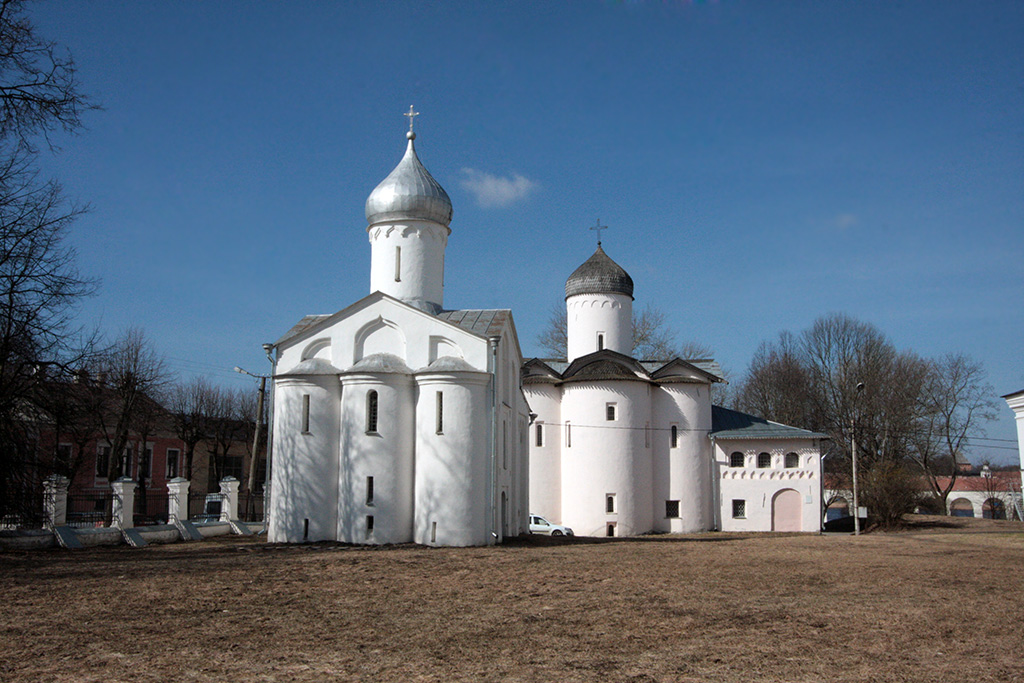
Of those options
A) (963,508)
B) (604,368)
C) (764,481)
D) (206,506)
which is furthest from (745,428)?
(963,508)

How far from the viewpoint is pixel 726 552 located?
1953 centimetres

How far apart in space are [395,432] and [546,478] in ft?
46.1

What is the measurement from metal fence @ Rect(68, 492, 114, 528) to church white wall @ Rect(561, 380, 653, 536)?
17.2 meters

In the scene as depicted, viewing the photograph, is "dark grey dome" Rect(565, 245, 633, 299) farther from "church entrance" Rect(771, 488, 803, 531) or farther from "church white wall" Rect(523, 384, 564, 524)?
"church entrance" Rect(771, 488, 803, 531)

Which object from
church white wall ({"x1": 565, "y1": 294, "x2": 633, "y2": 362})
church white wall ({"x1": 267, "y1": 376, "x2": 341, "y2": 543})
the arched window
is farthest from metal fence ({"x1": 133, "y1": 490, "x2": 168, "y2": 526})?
church white wall ({"x1": 565, "y1": 294, "x2": 633, "y2": 362})

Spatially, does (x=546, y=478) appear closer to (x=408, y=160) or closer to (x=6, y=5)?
(x=408, y=160)

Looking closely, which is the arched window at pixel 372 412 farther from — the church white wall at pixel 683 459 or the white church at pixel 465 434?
the church white wall at pixel 683 459

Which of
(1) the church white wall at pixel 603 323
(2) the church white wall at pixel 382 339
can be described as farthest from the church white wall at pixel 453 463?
(1) the church white wall at pixel 603 323

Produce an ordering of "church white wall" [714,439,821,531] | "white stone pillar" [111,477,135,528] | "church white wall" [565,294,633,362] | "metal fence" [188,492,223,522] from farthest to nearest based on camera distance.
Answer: "church white wall" [565,294,633,362], "church white wall" [714,439,821,531], "metal fence" [188,492,223,522], "white stone pillar" [111,477,135,528]

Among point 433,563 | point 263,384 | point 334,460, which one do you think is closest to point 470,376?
point 334,460

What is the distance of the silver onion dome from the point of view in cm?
2373

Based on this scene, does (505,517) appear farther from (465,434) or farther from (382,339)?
(382,339)

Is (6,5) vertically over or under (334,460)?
over

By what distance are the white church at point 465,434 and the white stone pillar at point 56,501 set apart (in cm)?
468
